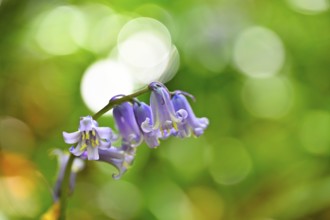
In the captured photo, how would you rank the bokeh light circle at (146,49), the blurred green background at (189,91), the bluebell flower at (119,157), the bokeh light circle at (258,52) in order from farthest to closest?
the bokeh light circle at (258,52) → the bokeh light circle at (146,49) → the blurred green background at (189,91) → the bluebell flower at (119,157)

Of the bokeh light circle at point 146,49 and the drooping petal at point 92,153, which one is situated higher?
the drooping petal at point 92,153

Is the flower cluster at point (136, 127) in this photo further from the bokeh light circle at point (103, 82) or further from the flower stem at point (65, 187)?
the bokeh light circle at point (103, 82)

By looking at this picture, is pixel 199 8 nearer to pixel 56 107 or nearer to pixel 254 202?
pixel 56 107

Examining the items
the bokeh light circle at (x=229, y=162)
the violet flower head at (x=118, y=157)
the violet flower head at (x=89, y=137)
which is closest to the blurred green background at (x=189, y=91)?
the bokeh light circle at (x=229, y=162)

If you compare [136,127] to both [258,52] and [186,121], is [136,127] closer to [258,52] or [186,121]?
[186,121]

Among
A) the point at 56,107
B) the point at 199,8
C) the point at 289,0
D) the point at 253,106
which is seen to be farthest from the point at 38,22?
the point at 289,0

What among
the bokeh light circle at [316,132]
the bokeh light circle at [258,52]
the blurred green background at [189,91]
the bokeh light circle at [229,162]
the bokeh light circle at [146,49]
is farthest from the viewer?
the bokeh light circle at [258,52]
